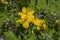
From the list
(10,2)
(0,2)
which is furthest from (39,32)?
(10,2)

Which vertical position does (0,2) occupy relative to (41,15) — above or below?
above

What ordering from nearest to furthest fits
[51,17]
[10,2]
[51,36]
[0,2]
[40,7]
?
[51,36] → [40,7] → [51,17] → [0,2] → [10,2]

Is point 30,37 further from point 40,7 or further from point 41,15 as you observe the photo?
point 41,15

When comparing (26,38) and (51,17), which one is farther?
(51,17)

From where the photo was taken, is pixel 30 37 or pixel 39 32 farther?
pixel 39 32

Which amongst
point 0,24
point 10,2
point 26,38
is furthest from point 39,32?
point 10,2

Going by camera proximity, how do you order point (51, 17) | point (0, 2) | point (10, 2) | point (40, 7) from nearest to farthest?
point (40, 7)
point (51, 17)
point (0, 2)
point (10, 2)

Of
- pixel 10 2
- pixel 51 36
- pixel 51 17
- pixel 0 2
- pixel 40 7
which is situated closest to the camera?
pixel 51 36

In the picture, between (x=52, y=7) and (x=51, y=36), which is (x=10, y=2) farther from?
(x=51, y=36)

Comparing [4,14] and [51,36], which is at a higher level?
[4,14]
